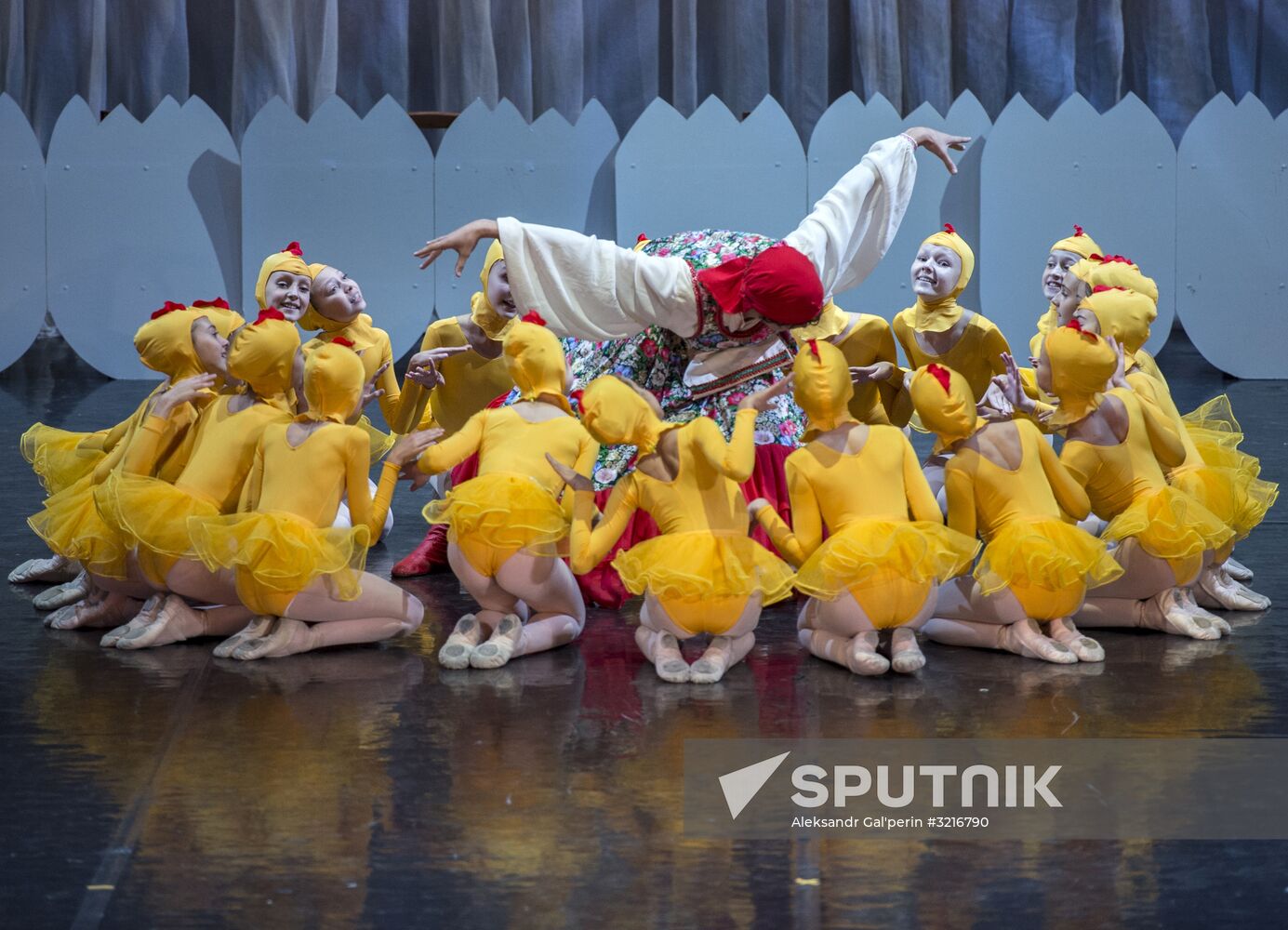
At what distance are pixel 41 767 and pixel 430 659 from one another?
89cm

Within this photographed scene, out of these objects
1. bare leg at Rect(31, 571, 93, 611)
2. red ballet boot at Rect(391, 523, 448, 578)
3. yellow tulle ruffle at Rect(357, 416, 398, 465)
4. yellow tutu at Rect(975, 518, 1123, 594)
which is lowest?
red ballet boot at Rect(391, 523, 448, 578)

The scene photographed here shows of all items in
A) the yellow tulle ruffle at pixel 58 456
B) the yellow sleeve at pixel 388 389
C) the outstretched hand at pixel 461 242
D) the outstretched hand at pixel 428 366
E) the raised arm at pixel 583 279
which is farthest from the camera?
the yellow sleeve at pixel 388 389

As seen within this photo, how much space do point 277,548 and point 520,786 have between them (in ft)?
3.00

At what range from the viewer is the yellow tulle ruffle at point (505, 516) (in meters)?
3.24

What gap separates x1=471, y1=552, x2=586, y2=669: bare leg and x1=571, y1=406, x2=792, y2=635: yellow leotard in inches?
6.9

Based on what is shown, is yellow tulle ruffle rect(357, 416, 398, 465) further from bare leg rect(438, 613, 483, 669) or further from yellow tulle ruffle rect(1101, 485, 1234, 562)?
yellow tulle ruffle rect(1101, 485, 1234, 562)

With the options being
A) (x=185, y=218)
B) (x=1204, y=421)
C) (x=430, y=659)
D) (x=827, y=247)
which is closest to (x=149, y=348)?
(x=430, y=659)

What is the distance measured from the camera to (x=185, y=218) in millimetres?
7430

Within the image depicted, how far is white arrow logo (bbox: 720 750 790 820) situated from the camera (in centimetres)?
249

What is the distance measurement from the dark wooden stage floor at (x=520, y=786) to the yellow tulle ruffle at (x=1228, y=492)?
0.24 metres

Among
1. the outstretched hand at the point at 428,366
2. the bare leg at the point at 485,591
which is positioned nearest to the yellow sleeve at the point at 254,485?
the bare leg at the point at 485,591

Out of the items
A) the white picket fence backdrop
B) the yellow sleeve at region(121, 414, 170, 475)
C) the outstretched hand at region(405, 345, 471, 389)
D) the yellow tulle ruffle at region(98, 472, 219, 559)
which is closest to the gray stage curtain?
the white picket fence backdrop

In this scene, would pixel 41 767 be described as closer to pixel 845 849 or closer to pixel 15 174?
pixel 845 849

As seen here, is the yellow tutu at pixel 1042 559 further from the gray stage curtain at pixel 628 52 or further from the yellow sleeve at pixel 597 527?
the gray stage curtain at pixel 628 52
